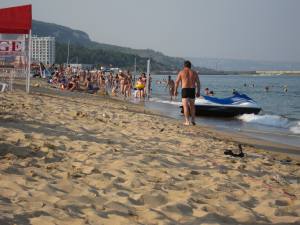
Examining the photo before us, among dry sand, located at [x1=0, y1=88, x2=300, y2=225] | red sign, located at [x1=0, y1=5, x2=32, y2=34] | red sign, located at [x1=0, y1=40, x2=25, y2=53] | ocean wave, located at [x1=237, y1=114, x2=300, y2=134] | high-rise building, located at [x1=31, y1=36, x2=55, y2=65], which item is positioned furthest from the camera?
high-rise building, located at [x1=31, y1=36, x2=55, y2=65]

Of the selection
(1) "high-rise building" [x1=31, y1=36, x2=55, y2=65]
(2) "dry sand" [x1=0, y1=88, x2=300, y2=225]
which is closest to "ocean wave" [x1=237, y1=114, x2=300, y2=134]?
(2) "dry sand" [x1=0, y1=88, x2=300, y2=225]

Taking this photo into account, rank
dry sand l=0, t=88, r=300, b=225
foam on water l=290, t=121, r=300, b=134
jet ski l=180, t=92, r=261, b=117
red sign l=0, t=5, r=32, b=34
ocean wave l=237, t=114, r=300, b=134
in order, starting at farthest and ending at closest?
1. jet ski l=180, t=92, r=261, b=117
2. ocean wave l=237, t=114, r=300, b=134
3. foam on water l=290, t=121, r=300, b=134
4. red sign l=0, t=5, r=32, b=34
5. dry sand l=0, t=88, r=300, b=225

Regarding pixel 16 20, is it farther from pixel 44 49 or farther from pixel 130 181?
pixel 44 49

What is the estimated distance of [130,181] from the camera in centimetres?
416

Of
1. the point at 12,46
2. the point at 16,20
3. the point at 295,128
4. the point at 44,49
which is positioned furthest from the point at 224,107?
the point at 44,49

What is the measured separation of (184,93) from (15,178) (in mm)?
6654

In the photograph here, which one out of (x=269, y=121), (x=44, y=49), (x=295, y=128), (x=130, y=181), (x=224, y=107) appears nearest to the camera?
(x=130, y=181)

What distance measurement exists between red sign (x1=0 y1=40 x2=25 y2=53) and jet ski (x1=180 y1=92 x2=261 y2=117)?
6248 millimetres

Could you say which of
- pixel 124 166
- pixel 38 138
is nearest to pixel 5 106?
pixel 38 138

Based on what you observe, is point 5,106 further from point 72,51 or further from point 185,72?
point 72,51

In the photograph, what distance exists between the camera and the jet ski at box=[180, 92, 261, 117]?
1562 centimetres

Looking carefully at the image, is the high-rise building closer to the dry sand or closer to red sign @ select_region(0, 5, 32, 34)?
red sign @ select_region(0, 5, 32, 34)

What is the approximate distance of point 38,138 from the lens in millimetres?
5574

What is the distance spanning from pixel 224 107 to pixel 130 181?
39.3 ft
